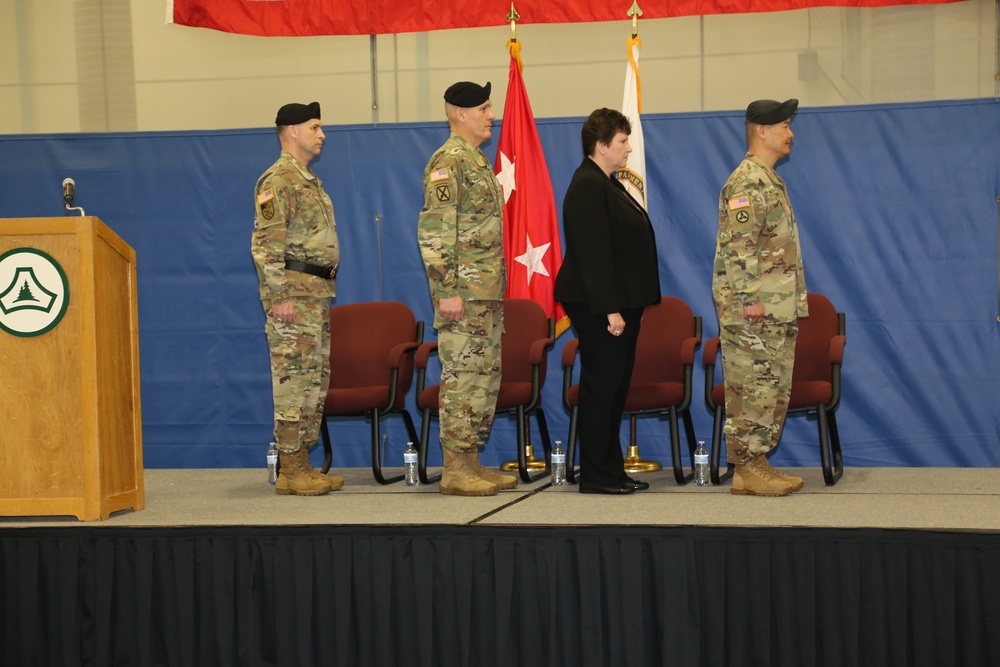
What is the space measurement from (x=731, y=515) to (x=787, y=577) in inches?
19.5

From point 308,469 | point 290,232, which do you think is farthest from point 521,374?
point 290,232

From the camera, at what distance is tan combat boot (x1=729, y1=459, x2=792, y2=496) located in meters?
4.42

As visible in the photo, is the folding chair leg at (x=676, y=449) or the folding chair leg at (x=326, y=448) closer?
the folding chair leg at (x=676, y=449)

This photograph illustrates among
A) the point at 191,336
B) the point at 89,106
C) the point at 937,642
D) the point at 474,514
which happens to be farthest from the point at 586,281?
the point at 89,106

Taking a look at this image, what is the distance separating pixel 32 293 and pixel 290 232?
3.73 ft

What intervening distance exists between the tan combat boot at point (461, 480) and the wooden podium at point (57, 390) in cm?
142

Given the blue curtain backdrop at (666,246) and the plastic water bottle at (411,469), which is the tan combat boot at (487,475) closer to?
the plastic water bottle at (411,469)

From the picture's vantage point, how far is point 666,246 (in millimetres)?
5773

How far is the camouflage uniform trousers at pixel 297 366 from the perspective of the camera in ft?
15.1

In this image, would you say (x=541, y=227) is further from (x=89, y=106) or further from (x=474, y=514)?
(x=89, y=106)

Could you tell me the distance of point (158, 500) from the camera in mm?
4586

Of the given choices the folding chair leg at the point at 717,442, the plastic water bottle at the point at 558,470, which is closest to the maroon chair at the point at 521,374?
the plastic water bottle at the point at 558,470

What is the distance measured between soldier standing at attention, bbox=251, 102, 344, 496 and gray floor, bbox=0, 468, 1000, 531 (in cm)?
25

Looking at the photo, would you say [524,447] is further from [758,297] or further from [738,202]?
[738,202]
